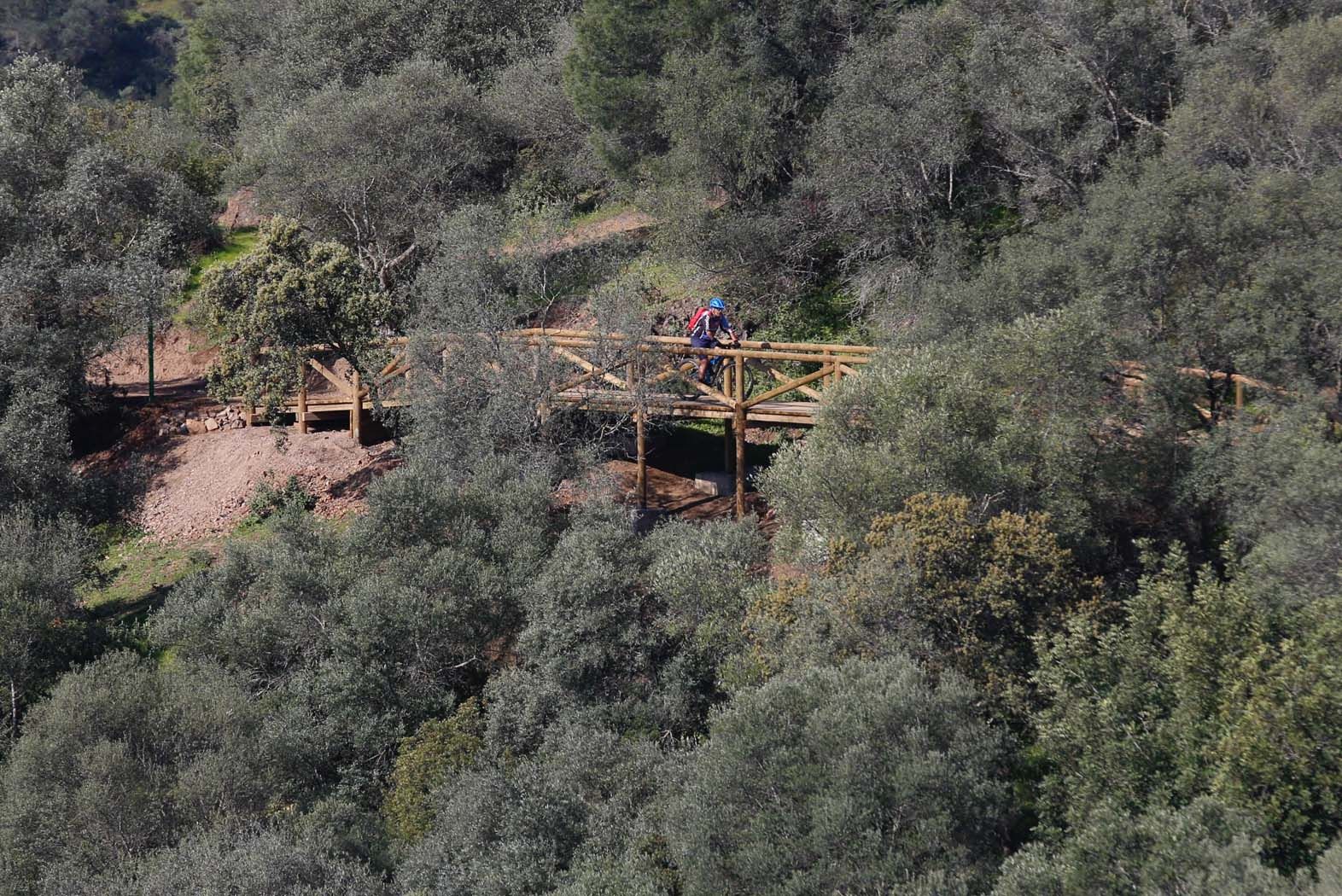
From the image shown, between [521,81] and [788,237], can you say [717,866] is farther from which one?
[521,81]

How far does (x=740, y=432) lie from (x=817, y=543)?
5.02m

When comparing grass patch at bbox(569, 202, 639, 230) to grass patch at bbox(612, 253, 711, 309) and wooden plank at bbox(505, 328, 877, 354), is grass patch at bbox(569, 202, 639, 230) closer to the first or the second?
grass patch at bbox(612, 253, 711, 309)

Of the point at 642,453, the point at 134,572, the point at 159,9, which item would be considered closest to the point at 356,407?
the point at 134,572

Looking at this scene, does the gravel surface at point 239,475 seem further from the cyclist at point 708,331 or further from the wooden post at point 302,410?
the cyclist at point 708,331

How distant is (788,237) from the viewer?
25875mm

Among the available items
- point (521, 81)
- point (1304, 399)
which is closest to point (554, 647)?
point (1304, 399)

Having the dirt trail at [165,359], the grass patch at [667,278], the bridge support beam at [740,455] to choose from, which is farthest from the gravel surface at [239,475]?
the grass patch at [667,278]

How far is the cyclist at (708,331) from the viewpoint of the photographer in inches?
768

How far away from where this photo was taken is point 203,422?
24500 millimetres

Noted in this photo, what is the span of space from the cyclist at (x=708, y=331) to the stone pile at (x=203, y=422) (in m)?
9.63

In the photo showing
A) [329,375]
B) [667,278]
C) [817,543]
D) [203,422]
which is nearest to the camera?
[817,543]

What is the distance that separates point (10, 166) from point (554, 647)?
1730 cm

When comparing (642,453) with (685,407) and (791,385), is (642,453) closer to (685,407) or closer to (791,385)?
(685,407)

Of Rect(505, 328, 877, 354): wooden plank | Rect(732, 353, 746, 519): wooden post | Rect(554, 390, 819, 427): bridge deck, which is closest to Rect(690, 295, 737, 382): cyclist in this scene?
Rect(505, 328, 877, 354): wooden plank
